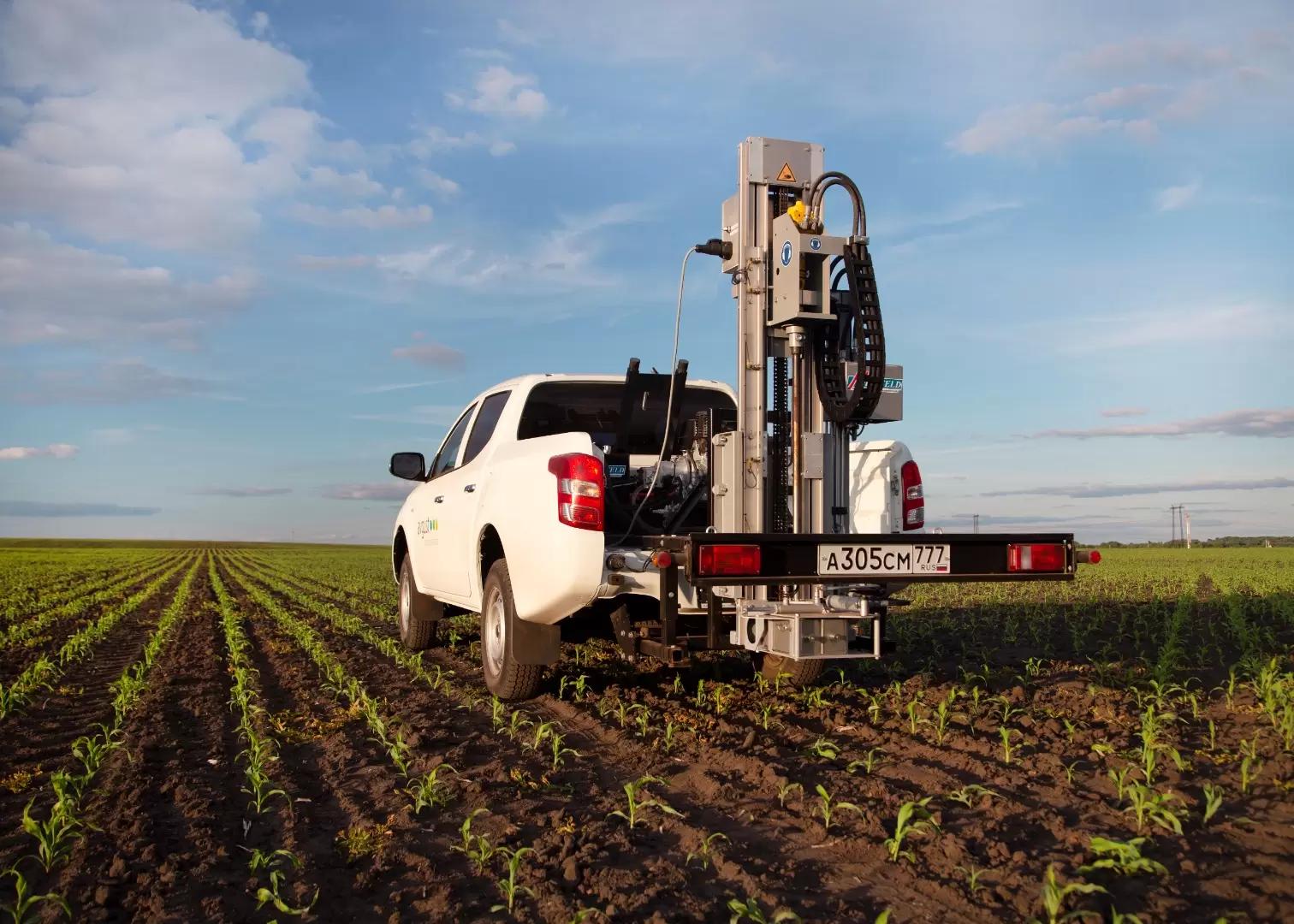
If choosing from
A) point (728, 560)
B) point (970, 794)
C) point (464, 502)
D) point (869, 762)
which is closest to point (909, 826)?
point (970, 794)

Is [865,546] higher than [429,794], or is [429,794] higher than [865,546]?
[865,546]

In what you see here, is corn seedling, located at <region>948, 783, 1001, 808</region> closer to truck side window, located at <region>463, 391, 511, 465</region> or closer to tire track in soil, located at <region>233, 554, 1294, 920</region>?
tire track in soil, located at <region>233, 554, 1294, 920</region>

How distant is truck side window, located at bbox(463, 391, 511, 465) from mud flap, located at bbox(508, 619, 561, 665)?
1.81 meters

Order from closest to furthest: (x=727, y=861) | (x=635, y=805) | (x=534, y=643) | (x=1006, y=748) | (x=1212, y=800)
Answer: (x=727, y=861)
(x=1212, y=800)
(x=635, y=805)
(x=1006, y=748)
(x=534, y=643)

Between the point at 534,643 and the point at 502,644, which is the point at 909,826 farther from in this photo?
the point at 502,644

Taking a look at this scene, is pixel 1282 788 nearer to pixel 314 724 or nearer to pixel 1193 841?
pixel 1193 841

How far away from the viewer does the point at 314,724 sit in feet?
19.1

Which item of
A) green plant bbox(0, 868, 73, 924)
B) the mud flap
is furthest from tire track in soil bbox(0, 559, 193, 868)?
the mud flap

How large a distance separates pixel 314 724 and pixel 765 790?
9.94 feet

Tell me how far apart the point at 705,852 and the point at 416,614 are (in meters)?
6.39

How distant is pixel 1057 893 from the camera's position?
107 inches

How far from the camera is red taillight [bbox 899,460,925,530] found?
20.3 feet

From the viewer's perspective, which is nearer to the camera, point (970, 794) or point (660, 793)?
point (970, 794)

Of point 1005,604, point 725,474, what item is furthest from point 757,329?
point 1005,604
